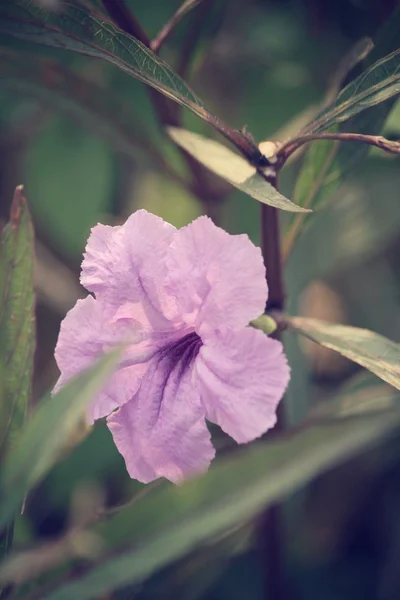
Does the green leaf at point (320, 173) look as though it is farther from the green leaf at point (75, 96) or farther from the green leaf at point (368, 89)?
the green leaf at point (75, 96)

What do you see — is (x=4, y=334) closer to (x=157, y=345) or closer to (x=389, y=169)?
(x=157, y=345)

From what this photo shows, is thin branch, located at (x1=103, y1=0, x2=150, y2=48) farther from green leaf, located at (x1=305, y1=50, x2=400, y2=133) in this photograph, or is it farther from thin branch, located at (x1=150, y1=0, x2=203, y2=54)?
green leaf, located at (x1=305, y1=50, x2=400, y2=133)

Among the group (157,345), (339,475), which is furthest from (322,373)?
(157,345)

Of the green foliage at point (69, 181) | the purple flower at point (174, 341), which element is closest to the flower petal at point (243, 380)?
the purple flower at point (174, 341)

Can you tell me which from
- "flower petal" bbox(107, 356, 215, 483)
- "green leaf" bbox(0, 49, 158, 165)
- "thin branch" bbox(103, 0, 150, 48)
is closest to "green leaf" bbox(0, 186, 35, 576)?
"flower petal" bbox(107, 356, 215, 483)

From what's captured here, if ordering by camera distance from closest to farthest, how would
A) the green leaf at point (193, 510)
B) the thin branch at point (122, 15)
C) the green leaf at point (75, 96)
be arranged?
the green leaf at point (193, 510), the thin branch at point (122, 15), the green leaf at point (75, 96)

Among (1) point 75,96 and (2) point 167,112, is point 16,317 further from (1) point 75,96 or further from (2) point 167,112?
(1) point 75,96
